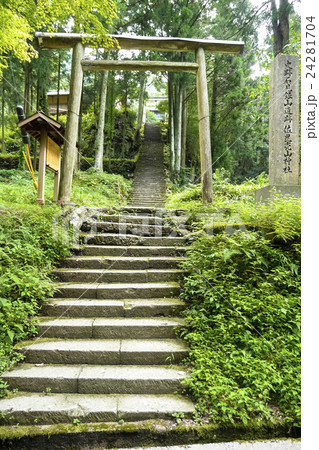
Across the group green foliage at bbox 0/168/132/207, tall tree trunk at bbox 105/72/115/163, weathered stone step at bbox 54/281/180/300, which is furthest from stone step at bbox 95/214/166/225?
tall tree trunk at bbox 105/72/115/163

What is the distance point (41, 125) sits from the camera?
227 inches

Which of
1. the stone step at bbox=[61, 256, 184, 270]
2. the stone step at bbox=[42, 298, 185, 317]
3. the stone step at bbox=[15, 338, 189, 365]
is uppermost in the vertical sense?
the stone step at bbox=[61, 256, 184, 270]

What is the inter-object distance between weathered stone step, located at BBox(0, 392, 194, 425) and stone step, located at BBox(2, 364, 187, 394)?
72 millimetres

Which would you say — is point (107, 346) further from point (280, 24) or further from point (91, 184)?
point (280, 24)

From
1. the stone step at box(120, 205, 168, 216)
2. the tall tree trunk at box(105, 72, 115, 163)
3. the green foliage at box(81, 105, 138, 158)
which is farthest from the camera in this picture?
the green foliage at box(81, 105, 138, 158)

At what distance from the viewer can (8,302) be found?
2.98 meters

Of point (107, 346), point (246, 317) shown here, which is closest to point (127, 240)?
point (107, 346)

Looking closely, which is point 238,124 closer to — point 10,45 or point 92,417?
point 10,45

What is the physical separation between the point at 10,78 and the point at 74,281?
43.6ft

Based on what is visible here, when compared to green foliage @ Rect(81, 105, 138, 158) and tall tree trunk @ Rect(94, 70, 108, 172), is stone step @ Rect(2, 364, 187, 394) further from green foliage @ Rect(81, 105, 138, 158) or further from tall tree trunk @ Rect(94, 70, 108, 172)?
green foliage @ Rect(81, 105, 138, 158)

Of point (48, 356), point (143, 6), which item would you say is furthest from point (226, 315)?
point (143, 6)

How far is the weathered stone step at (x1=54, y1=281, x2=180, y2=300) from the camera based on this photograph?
375 centimetres

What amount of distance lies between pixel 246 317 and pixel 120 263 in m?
2.16

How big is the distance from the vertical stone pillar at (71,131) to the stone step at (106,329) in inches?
143
